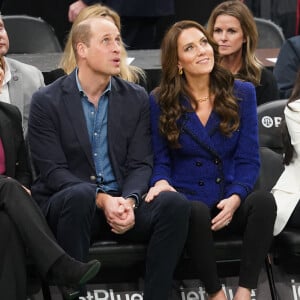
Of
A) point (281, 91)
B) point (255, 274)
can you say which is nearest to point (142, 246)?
point (255, 274)

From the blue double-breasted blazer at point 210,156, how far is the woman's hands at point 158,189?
51mm

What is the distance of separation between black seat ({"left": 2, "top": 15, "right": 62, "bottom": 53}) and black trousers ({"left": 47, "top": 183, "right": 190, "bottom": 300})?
2998mm

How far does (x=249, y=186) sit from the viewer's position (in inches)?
208

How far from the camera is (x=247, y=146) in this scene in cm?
534

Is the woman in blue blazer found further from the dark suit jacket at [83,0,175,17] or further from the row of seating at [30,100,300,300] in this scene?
the dark suit jacket at [83,0,175,17]

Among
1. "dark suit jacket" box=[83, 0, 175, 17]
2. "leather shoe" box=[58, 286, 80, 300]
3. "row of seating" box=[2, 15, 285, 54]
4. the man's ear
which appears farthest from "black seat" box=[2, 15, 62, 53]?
"leather shoe" box=[58, 286, 80, 300]

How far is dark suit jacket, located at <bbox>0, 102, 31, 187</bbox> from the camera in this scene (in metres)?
5.27

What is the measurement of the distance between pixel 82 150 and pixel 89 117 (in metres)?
0.19

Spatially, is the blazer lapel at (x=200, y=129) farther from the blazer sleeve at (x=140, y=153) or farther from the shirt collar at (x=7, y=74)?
the shirt collar at (x=7, y=74)

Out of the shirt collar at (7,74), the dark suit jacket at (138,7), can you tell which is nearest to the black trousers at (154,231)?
the shirt collar at (7,74)

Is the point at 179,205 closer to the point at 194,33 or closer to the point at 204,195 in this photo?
the point at 204,195

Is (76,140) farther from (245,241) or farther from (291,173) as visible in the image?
(291,173)

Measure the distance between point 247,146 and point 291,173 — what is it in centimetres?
27

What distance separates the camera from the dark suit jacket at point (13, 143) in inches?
207
